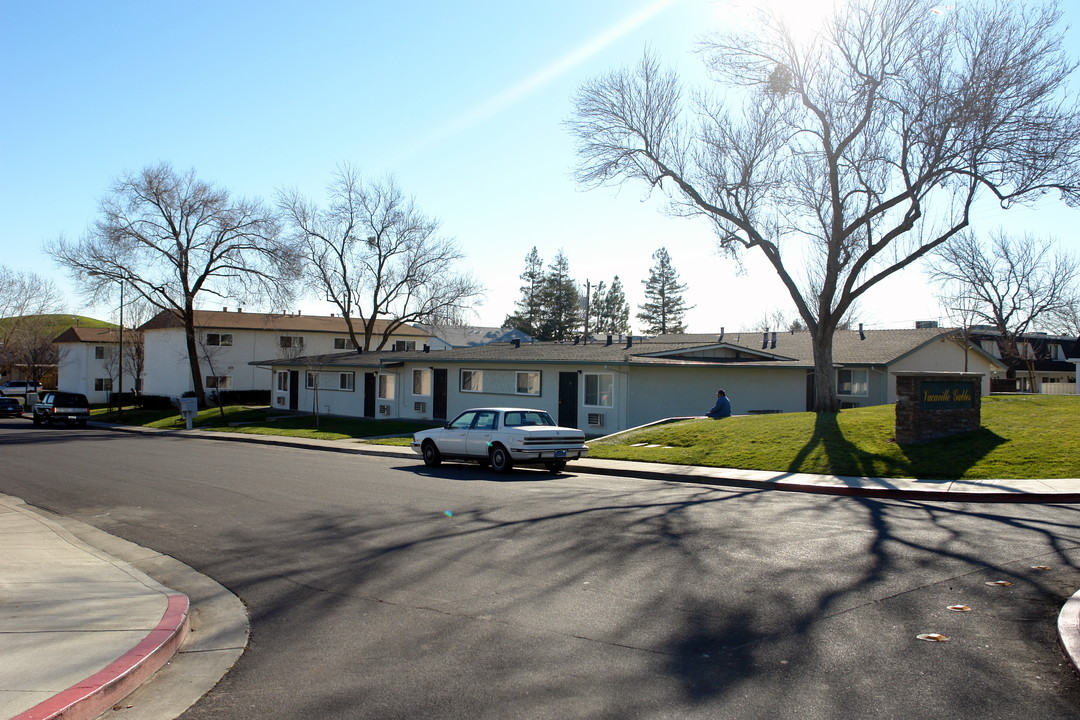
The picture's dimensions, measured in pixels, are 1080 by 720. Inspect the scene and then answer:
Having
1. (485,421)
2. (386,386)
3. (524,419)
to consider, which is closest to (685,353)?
(524,419)

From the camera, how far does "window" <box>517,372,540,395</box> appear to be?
1241 inches

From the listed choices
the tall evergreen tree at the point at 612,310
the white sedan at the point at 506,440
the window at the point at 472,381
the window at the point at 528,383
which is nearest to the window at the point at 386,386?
the window at the point at 472,381

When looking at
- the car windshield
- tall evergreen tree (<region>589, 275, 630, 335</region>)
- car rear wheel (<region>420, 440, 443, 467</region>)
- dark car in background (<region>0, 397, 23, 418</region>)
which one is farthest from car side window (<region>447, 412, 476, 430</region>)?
tall evergreen tree (<region>589, 275, 630, 335</region>)

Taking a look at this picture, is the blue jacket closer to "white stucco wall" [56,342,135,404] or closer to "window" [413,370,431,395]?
"window" [413,370,431,395]

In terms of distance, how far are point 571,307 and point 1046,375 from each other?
42.9 meters

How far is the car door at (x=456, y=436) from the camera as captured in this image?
65.9ft

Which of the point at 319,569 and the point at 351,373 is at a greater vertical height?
the point at 351,373

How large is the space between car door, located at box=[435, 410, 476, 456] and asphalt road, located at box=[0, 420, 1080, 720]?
17.4 ft

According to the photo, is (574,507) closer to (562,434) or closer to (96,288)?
(562,434)

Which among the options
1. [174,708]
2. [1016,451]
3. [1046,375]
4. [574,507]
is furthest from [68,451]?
[1046,375]

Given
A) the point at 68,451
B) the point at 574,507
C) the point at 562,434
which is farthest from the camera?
the point at 68,451

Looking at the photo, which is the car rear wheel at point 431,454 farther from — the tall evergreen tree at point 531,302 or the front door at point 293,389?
the tall evergreen tree at point 531,302

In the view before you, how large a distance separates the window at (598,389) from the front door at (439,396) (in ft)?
26.1

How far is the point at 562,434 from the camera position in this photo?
19078 mm
